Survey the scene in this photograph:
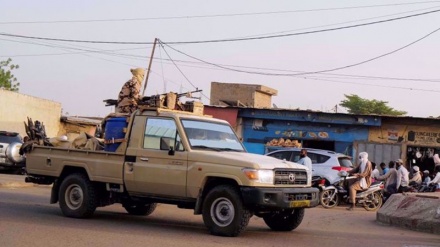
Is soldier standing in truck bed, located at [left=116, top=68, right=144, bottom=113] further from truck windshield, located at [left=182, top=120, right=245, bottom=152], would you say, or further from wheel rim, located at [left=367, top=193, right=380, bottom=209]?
wheel rim, located at [left=367, top=193, right=380, bottom=209]

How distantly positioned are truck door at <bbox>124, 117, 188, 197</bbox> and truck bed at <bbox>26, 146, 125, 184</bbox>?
0.93 ft

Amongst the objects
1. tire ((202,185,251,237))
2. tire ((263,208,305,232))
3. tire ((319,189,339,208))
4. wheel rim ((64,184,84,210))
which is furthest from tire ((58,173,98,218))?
tire ((319,189,339,208))

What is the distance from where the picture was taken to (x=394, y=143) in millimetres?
29266

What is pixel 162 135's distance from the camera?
11.4 metres

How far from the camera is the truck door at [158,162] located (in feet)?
35.9

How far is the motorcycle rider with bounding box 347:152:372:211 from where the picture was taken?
715 inches

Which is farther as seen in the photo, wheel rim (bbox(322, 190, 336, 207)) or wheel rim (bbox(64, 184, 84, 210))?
wheel rim (bbox(322, 190, 336, 207))

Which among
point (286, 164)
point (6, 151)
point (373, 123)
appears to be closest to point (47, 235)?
point (286, 164)

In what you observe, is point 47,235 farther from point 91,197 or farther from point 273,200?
point 273,200

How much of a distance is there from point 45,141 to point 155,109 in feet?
9.42

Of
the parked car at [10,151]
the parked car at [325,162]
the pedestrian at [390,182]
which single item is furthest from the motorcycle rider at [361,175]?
the parked car at [10,151]

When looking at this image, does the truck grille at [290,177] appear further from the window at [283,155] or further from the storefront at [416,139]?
the storefront at [416,139]

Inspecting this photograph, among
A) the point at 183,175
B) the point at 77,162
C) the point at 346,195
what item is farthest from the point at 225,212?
the point at 346,195

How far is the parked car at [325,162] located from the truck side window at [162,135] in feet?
32.5
